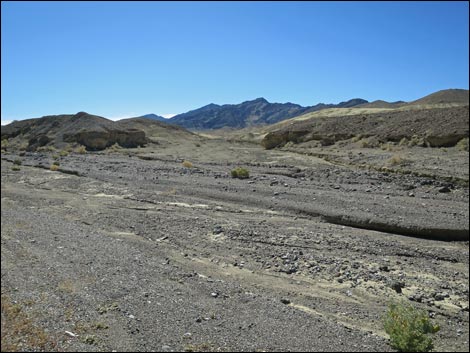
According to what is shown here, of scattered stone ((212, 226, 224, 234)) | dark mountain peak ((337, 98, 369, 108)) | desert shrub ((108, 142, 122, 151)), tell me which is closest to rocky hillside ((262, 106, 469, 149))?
desert shrub ((108, 142, 122, 151))

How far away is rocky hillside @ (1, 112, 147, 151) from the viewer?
42.7 meters

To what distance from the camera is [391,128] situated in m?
30.7

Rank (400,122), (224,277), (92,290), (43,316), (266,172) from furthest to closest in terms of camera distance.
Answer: (400,122)
(266,172)
(224,277)
(92,290)
(43,316)

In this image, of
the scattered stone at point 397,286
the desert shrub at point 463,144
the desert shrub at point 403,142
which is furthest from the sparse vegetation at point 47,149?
the scattered stone at point 397,286

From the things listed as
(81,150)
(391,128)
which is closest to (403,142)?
(391,128)

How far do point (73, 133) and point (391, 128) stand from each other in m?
31.7

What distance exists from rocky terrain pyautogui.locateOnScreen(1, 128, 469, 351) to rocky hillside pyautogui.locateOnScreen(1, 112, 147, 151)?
70.5 feet

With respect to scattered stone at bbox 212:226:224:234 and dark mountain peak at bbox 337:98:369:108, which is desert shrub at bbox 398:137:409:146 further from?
dark mountain peak at bbox 337:98:369:108

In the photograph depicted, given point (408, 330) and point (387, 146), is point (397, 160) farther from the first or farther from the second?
point (408, 330)

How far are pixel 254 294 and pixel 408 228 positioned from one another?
7.46 meters

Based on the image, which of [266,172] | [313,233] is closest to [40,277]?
[313,233]

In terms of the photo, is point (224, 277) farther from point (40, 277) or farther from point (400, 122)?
point (400, 122)

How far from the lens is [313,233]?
498 inches

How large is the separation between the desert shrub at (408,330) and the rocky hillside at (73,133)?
3875 cm
